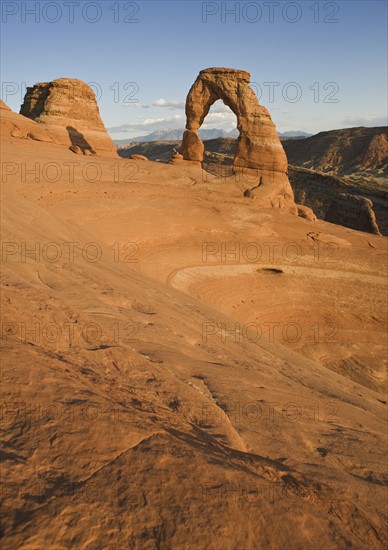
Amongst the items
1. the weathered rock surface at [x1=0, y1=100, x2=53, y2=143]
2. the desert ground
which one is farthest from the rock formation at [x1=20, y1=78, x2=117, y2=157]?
the desert ground

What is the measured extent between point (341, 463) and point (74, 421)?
2.15 m

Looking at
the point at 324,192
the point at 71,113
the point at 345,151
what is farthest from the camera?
the point at 345,151

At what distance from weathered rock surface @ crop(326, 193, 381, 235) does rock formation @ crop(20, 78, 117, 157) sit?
16688mm

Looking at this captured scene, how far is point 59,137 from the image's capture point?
84.8ft

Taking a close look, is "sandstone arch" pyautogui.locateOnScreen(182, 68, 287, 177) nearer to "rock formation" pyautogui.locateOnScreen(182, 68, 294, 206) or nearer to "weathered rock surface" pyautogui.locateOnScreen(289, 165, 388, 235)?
"rock formation" pyautogui.locateOnScreen(182, 68, 294, 206)

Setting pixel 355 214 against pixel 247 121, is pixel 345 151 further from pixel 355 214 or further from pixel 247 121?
pixel 247 121

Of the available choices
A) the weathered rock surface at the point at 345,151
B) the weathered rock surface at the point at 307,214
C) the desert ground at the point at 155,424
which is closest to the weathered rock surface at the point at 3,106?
the desert ground at the point at 155,424

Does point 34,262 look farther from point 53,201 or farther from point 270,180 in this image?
point 270,180

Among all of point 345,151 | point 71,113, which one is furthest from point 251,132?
point 345,151

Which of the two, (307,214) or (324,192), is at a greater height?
(324,192)

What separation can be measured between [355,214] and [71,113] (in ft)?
66.1

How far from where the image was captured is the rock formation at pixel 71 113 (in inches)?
1055

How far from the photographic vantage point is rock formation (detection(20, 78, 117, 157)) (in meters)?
26.8

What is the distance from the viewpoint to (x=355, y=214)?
26.4 meters
